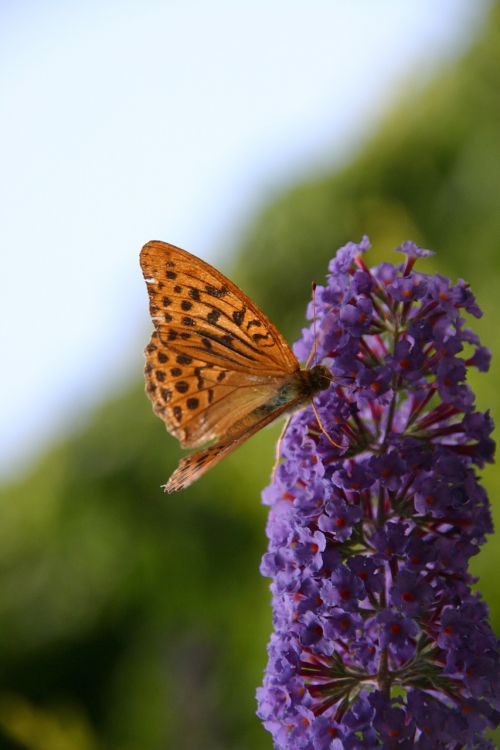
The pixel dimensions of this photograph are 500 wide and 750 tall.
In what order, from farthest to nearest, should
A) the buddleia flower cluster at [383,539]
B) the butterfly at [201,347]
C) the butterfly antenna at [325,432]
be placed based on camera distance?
1. the butterfly at [201,347]
2. the butterfly antenna at [325,432]
3. the buddleia flower cluster at [383,539]

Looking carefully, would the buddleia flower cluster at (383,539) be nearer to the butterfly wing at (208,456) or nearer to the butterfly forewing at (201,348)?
the butterfly wing at (208,456)

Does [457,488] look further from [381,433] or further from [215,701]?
[215,701]

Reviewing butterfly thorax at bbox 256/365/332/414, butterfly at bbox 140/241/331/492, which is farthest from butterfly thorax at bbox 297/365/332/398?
butterfly at bbox 140/241/331/492

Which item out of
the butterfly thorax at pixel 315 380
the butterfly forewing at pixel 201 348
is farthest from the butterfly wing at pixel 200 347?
the butterfly thorax at pixel 315 380

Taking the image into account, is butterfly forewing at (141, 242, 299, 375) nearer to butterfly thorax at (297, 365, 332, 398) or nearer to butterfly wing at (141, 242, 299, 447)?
butterfly wing at (141, 242, 299, 447)

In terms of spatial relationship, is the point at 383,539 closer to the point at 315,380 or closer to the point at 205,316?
the point at 315,380

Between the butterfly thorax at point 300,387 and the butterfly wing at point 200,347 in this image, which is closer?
the butterfly thorax at point 300,387

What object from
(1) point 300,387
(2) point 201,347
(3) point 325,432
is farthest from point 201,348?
(3) point 325,432

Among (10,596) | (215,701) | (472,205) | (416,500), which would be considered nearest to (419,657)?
(416,500)
